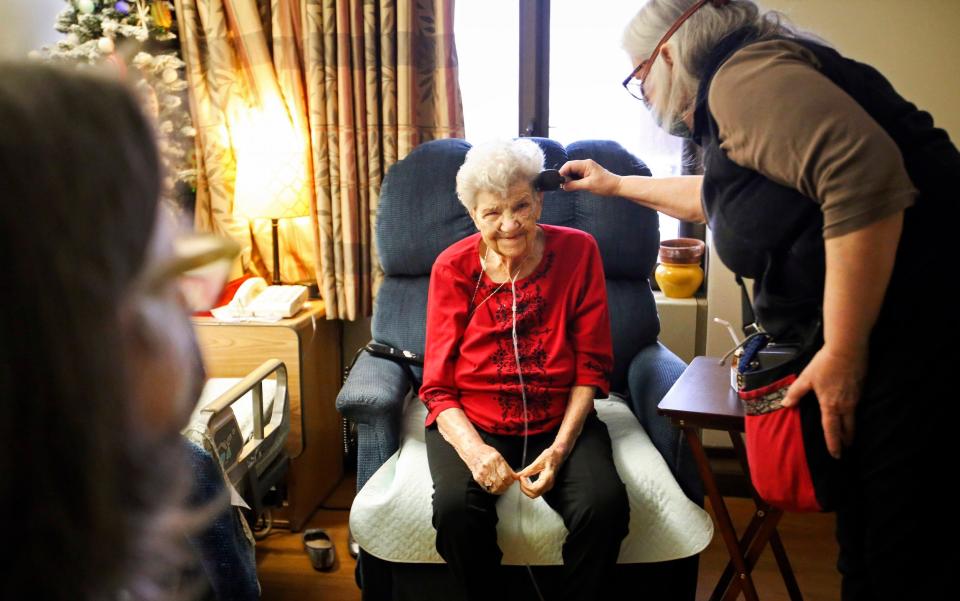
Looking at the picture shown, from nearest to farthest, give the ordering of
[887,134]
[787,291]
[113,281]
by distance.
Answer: [113,281], [887,134], [787,291]

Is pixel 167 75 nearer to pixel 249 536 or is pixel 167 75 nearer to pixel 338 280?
pixel 338 280

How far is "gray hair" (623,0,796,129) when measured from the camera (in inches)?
45.9

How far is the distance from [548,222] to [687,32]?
108 cm

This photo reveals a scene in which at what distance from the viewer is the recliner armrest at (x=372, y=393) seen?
184 centimetres

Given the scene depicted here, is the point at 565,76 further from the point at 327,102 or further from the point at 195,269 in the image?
the point at 195,269

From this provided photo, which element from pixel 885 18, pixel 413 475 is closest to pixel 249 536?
pixel 413 475

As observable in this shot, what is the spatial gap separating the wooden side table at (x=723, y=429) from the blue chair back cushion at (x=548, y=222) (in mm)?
381

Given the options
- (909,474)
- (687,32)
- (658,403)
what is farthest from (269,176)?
(909,474)

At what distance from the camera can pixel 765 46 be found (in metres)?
1.06

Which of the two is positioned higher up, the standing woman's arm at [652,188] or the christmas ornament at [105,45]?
the christmas ornament at [105,45]

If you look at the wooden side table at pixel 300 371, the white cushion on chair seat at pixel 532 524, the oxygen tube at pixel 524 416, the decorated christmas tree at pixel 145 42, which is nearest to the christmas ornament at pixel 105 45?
the decorated christmas tree at pixel 145 42

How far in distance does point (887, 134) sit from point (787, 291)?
270 mm

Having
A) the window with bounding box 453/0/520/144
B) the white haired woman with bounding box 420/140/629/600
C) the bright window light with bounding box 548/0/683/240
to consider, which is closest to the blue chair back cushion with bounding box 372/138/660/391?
the white haired woman with bounding box 420/140/629/600

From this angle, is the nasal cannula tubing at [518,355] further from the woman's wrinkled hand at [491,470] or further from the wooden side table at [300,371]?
the wooden side table at [300,371]
